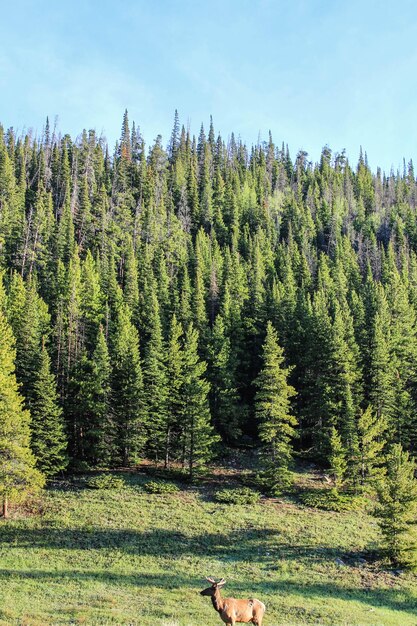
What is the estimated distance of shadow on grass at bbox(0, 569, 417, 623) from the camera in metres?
24.2

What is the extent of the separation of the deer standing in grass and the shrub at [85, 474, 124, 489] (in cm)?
2843

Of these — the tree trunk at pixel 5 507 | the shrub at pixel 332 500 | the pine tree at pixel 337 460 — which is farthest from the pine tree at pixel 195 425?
the tree trunk at pixel 5 507

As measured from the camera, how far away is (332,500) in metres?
41.6

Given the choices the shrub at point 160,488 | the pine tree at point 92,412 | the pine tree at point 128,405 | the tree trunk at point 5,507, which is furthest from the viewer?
the pine tree at point 128,405

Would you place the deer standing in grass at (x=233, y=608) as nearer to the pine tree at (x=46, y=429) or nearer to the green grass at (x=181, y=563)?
the green grass at (x=181, y=563)

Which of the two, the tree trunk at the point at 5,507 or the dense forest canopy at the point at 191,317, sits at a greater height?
the dense forest canopy at the point at 191,317

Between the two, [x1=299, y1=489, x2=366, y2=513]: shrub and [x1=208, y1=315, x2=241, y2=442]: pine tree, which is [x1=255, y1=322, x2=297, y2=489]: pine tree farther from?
[x1=208, y1=315, x2=241, y2=442]: pine tree

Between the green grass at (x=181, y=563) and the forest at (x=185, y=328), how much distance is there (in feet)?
16.8

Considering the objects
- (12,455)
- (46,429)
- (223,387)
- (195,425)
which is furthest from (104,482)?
(223,387)

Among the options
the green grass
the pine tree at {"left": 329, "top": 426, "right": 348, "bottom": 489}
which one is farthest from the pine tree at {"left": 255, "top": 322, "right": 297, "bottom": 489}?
the pine tree at {"left": 329, "top": 426, "right": 348, "bottom": 489}

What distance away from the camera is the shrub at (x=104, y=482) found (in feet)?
137

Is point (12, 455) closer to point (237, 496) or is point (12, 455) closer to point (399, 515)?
point (237, 496)

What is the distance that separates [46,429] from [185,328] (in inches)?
1083

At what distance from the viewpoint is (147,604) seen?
20.7 meters
